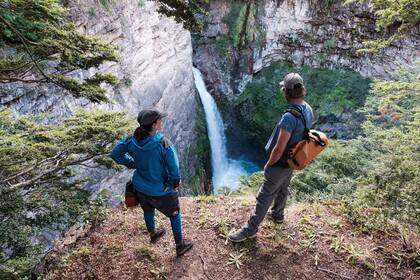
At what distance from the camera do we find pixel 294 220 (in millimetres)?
4383

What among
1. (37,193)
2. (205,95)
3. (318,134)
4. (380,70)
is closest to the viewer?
(318,134)

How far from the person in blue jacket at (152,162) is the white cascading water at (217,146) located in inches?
493

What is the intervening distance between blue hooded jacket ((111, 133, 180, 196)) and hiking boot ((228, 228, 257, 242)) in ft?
3.57

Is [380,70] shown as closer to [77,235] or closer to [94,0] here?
[94,0]

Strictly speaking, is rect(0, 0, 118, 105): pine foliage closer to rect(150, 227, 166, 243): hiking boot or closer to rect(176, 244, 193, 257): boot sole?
rect(150, 227, 166, 243): hiking boot

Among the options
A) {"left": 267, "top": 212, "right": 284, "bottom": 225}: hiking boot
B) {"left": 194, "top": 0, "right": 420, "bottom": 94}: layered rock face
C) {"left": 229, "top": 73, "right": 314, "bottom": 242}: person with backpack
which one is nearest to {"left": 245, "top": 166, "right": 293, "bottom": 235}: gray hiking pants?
{"left": 229, "top": 73, "right": 314, "bottom": 242}: person with backpack

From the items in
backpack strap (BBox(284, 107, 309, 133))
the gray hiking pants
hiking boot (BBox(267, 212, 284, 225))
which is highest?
backpack strap (BBox(284, 107, 309, 133))

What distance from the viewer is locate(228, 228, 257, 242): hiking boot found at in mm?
3898

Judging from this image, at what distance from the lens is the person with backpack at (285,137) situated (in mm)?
3191

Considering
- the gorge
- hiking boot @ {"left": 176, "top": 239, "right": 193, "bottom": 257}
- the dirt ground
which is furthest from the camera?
the gorge

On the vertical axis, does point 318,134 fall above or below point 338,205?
above

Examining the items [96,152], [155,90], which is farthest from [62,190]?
[155,90]

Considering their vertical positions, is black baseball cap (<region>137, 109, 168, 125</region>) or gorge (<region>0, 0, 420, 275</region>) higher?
black baseball cap (<region>137, 109, 168, 125</region>)

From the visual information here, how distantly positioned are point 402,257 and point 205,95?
14574 mm
